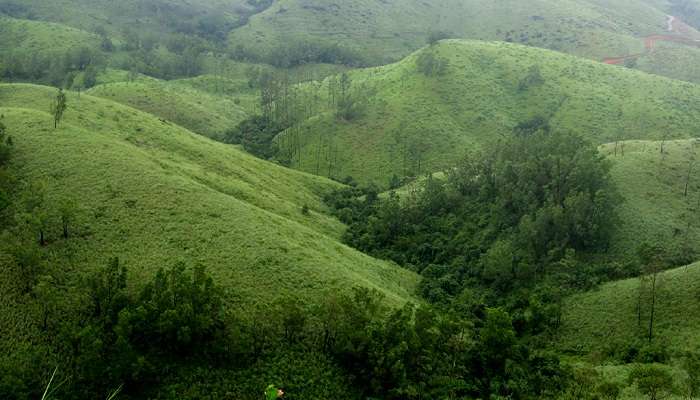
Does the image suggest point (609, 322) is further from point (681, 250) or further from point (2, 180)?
point (2, 180)

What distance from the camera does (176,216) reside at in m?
61.1

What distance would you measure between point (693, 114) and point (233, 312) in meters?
134

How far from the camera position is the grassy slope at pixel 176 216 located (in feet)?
180

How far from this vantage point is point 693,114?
132 m

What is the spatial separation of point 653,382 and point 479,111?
115 meters

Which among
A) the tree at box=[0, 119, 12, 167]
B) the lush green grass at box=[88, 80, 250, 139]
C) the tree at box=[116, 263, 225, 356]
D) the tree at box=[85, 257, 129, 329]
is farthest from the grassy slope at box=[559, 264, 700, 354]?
the lush green grass at box=[88, 80, 250, 139]

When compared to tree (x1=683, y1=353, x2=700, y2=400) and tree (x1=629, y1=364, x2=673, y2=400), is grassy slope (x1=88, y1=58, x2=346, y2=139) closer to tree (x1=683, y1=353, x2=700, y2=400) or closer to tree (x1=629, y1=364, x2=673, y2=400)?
tree (x1=629, y1=364, x2=673, y2=400)

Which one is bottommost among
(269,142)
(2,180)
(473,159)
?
(269,142)

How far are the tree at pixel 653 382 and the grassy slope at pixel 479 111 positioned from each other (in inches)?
3505

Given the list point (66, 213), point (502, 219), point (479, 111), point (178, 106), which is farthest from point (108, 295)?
point (178, 106)

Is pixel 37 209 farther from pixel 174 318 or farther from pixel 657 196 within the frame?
pixel 657 196

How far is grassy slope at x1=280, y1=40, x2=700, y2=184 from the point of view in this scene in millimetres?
131000

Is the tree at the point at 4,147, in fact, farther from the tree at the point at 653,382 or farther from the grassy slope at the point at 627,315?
the tree at the point at 653,382

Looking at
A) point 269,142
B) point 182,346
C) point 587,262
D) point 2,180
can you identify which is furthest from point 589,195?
point 269,142
